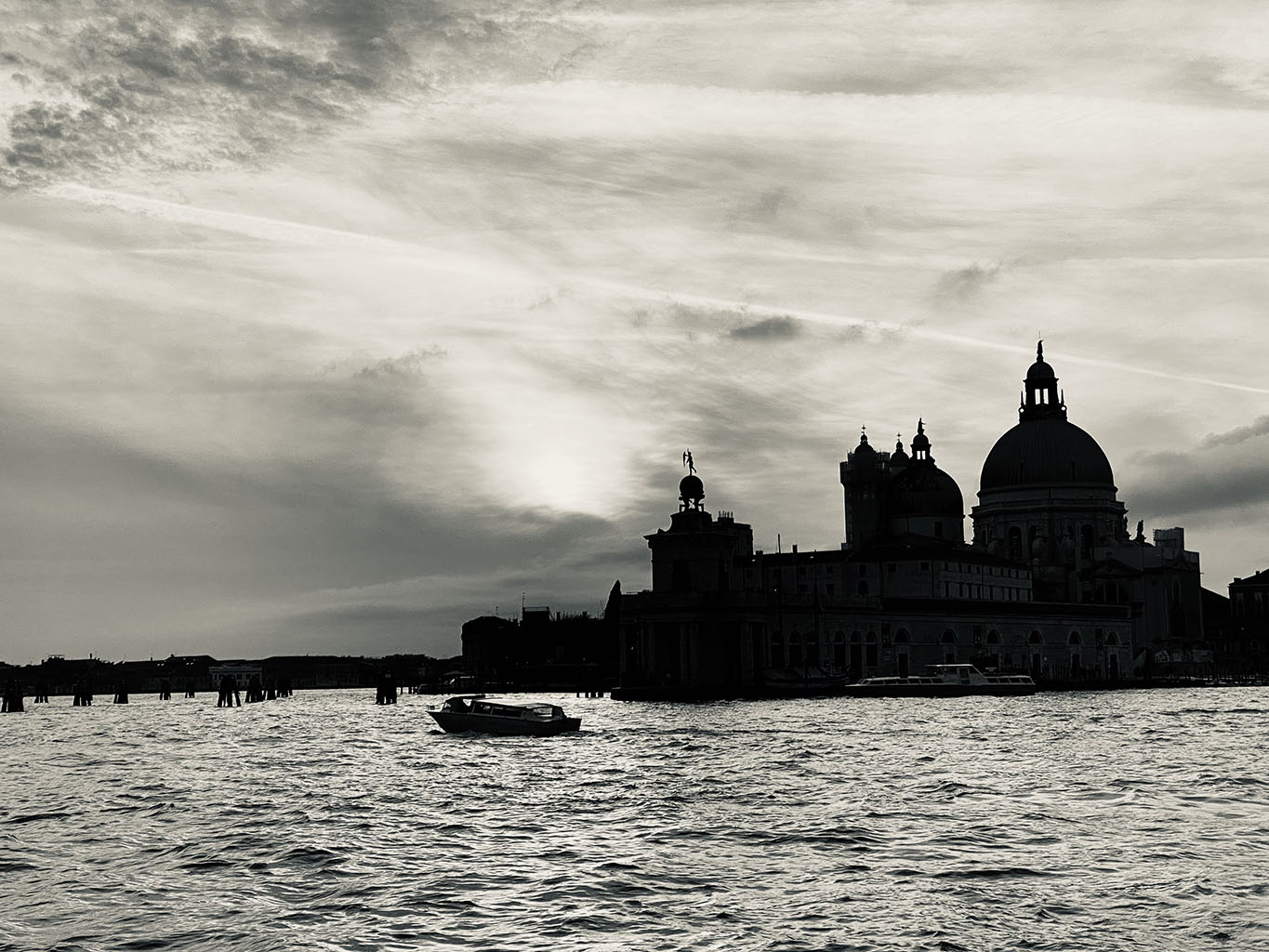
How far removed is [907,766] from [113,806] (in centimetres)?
2276

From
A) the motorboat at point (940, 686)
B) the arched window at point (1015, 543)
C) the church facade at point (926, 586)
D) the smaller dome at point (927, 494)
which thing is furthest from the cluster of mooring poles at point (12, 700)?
the arched window at point (1015, 543)

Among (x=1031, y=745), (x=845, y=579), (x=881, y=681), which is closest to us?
(x=1031, y=745)

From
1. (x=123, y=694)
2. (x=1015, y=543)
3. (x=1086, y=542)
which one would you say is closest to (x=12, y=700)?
(x=123, y=694)

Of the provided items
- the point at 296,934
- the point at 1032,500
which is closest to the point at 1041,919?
the point at 296,934

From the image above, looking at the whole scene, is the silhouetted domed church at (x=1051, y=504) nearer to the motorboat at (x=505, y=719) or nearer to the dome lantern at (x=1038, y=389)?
the dome lantern at (x=1038, y=389)

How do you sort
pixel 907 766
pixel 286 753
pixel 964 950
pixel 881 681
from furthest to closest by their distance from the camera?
1. pixel 881 681
2. pixel 286 753
3. pixel 907 766
4. pixel 964 950

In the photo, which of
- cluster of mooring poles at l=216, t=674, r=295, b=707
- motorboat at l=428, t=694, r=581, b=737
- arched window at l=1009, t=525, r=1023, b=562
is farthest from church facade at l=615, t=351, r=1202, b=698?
motorboat at l=428, t=694, r=581, b=737

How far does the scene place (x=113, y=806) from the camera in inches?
1686

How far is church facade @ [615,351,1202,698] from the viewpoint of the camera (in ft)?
427

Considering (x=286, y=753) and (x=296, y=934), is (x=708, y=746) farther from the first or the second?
(x=296, y=934)

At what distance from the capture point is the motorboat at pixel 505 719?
72250 millimetres

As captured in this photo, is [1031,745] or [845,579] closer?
[1031,745]

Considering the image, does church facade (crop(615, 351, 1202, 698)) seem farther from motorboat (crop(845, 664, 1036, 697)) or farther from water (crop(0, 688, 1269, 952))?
water (crop(0, 688, 1269, 952))

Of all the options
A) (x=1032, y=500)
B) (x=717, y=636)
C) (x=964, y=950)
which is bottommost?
(x=964, y=950)
